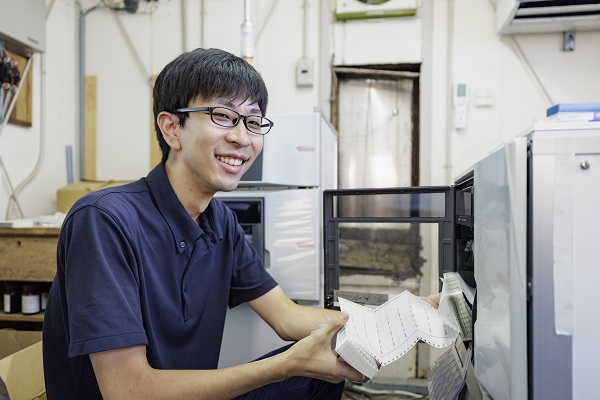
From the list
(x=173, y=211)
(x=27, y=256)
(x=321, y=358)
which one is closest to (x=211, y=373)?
(x=321, y=358)

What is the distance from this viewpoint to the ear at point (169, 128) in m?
0.92

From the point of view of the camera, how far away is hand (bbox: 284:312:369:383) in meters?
0.74

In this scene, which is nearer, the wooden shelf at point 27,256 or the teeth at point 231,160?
the teeth at point 231,160

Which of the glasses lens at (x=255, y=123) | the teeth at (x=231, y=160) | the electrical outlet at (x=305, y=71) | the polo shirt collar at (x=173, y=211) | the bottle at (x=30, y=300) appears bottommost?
the bottle at (x=30, y=300)

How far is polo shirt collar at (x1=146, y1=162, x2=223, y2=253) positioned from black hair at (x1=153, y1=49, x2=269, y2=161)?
0.14 meters

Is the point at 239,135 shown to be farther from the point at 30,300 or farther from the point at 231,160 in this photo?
the point at 30,300

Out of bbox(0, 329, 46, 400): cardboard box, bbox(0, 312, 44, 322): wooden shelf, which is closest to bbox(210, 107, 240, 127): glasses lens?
bbox(0, 329, 46, 400): cardboard box

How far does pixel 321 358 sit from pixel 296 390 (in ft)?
1.20

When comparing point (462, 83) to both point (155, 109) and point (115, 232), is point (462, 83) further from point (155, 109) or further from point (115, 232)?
point (115, 232)

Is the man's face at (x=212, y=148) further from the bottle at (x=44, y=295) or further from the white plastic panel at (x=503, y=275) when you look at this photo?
the bottle at (x=44, y=295)

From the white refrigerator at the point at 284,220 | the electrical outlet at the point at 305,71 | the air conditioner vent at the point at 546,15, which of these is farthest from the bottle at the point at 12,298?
the air conditioner vent at the point at 546,15

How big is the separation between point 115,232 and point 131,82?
182 centimetres

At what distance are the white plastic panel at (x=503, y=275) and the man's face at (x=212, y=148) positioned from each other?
19.3 inches

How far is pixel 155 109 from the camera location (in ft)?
3.16
